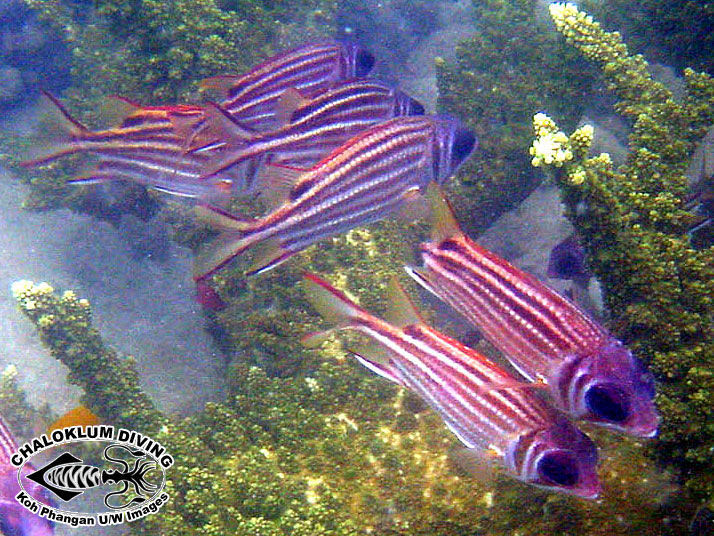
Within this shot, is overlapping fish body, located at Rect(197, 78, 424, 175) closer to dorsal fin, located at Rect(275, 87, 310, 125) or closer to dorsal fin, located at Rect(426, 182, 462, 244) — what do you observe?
dorsal fin, located at Rect(275, 87, 310, 125)

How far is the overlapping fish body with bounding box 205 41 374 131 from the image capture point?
13.8 ft

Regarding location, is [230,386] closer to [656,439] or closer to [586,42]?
[656,439]

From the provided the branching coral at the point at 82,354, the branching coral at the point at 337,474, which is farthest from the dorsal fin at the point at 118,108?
the branching coral at the point at 337,474

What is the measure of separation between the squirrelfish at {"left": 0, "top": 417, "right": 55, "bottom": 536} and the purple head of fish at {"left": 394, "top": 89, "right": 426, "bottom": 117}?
365 cm

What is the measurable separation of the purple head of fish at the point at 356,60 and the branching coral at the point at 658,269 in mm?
2233

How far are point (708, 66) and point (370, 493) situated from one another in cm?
539

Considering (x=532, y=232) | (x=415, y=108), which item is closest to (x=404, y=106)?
(x=415, y=108)

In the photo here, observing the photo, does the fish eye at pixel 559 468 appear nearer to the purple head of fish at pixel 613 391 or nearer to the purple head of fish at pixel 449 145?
the purple head of fish at pixel 613 391

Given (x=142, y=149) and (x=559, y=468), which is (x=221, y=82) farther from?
(x=559, y=468)

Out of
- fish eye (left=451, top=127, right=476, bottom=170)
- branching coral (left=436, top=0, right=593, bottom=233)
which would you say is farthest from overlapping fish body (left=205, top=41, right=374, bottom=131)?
branching coral (left=436, top=0, right=593, bottom=233)

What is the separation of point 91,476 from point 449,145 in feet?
13.2

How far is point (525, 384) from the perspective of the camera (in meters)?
2.26

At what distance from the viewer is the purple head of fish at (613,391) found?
2.04m

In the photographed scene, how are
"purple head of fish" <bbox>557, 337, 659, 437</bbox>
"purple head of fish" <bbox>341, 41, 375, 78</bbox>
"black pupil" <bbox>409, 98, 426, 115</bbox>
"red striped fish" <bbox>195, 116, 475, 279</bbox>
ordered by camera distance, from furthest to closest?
1. "purple head of fish" <bbox>341, 41, 375, 78</bbox>
2. "black pupil" <bbox>409, 98, 426, 115</bbox>
3. "red striped fish" <bbox>195, 116, 475, 279</bbox>
4. "purple head of fish" <bbox>557, 337, 659, 437</bbox>
